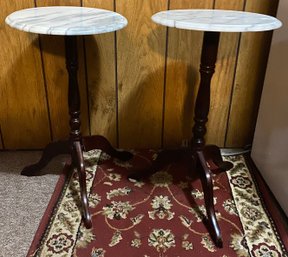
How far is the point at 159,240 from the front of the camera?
1.26m

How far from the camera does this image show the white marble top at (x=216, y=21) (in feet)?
3.35

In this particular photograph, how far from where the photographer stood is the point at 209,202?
133 centimetres

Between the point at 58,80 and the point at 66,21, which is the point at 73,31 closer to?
the point at 66,21

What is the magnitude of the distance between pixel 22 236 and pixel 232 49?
1.14 m

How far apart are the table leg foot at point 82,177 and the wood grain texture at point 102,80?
293 millimetres

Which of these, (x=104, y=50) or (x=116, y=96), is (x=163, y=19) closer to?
(x=104, y=50)

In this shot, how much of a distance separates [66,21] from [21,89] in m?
0.61

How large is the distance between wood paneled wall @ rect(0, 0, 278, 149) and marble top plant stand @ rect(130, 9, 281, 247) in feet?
0.79

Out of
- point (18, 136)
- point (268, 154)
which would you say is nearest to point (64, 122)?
point (18, 136)

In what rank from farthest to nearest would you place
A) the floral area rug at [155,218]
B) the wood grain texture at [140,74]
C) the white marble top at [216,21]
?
the wood grain texture at [140,74] < the floral area rug at [155,218] < the white marble top at [216,21]

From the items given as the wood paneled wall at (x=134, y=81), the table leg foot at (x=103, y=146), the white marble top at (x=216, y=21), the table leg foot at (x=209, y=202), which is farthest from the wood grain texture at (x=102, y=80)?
the table leg foot at (x=209, y=202)

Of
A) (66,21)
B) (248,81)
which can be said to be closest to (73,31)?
(66,21)

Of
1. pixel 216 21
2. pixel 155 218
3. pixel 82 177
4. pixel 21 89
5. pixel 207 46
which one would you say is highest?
pixel 216 21

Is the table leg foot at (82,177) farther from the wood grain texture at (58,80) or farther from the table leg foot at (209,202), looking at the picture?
the table leg foot at (209,202)
